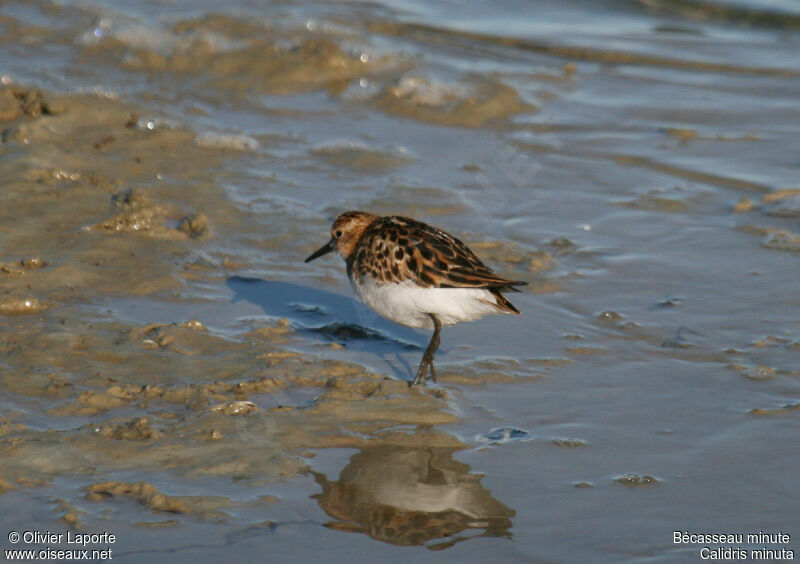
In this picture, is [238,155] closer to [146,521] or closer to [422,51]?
[422,51]

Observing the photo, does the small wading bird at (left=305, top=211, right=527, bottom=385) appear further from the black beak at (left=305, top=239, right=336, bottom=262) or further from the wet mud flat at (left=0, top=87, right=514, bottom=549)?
the black beak at (left=305, top=239, right=336, bottom=262)

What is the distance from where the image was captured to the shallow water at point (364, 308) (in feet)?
15.3

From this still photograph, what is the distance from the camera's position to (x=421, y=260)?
5930 millimetres

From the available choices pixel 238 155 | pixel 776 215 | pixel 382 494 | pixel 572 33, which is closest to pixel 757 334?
pixel 776 215

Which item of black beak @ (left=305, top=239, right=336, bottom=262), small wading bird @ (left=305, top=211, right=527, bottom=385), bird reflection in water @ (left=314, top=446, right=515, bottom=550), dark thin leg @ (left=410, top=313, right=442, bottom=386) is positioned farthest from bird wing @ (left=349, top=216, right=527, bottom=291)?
bird reflection in water @ (left=314, top=446, right=515, bottom=550)

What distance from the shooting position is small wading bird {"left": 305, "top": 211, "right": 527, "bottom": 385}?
231 inches

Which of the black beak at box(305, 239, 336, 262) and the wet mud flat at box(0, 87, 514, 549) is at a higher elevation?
the black beak at box(305, 239, 336, 262)

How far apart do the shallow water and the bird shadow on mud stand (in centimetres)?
3

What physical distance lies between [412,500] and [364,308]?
2.40m

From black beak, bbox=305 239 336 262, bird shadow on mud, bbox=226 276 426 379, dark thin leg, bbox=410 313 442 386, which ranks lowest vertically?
bird shadow on mud, bbox=226 276 426 379

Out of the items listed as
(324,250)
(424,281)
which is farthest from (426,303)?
(324,250)

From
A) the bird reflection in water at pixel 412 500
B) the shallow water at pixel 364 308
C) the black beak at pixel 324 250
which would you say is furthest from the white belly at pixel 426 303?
the bird reflection in water at pixel 412 500

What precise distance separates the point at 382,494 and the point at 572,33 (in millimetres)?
10190

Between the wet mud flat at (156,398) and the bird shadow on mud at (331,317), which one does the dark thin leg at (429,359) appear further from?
the bird shadow on mud at (331,317)
